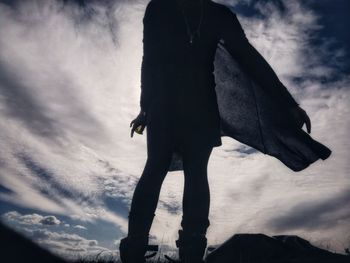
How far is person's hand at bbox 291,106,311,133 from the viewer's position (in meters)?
3.04

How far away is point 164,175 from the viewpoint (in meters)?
2.53

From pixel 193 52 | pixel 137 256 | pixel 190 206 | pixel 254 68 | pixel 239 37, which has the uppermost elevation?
pixel 239 37

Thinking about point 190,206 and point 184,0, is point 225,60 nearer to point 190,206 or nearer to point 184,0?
point 184,0

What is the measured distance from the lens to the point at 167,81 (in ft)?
9.02

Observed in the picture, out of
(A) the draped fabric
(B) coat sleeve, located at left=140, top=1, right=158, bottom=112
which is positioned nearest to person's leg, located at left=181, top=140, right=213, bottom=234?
(B) coat sleeve, located at left=140, top=1, right=158, bottom=112

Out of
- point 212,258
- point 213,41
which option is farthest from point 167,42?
point 212,258

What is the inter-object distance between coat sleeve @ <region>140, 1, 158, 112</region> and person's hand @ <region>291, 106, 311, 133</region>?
1.44 m

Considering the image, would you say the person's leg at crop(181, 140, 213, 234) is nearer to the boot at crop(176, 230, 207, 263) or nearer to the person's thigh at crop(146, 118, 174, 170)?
the boot at crop(176, 230, 207, 263)

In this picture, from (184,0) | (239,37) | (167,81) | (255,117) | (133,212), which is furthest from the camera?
(255,117)

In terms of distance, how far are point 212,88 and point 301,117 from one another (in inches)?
37.2

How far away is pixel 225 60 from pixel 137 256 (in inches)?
96.8

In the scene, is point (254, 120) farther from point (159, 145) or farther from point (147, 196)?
point (147, 196)

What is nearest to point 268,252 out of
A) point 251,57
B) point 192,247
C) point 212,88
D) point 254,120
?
point 192,247

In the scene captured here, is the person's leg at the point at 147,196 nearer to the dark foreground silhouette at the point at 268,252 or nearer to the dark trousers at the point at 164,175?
the dark trousers at the point at 164,175
